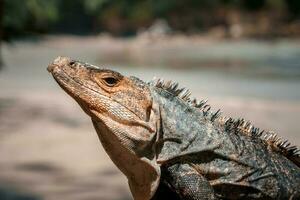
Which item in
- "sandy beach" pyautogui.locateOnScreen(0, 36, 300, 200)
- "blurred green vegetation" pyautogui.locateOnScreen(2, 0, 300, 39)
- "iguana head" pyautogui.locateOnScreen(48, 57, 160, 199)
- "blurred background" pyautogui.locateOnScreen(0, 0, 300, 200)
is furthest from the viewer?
"blurred green vegetation" pyautogui.locateOnScreen(2, 0, 300, 39)

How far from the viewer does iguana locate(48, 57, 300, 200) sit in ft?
7.91

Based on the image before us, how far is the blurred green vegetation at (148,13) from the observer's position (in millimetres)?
44000

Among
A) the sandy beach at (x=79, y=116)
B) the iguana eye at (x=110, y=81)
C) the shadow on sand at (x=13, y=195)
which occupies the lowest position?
the iguana eye at (x=110, y=81)

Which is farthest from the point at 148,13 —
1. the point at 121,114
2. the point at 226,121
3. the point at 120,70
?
the point at 121,114

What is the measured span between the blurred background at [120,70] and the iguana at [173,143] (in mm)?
4027

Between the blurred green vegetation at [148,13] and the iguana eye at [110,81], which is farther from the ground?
the blurred green vegetation at [148,13]

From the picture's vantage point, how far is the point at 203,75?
20406mm

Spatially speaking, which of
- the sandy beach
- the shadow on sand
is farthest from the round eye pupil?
the shadow on sand

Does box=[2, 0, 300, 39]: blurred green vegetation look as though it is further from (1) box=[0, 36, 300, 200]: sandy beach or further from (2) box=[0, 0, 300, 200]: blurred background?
(1) box=[0, 36, 300, 200]: sandy beach

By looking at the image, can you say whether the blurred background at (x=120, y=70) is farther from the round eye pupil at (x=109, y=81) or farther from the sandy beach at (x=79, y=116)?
the round eye pupil at (x=109, y=81)

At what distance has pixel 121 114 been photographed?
8.09 feet

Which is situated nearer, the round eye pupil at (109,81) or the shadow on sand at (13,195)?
the round eye pupil at (109,81)

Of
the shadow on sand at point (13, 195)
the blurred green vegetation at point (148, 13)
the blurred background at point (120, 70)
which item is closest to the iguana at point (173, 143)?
the blurred background at point (120, 70)

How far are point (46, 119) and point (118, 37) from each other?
35501 millimetres
